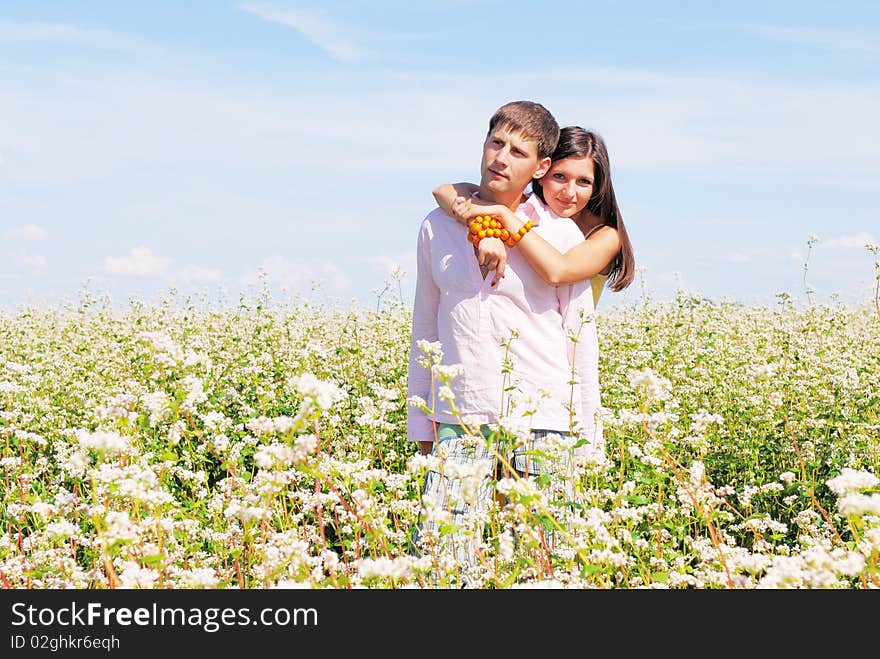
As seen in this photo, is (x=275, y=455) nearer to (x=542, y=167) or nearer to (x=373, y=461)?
(x=542, y=167)

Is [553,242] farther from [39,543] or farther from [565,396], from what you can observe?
[39,543]

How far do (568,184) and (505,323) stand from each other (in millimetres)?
841

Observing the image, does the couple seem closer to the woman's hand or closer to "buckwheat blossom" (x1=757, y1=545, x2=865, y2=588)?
the woman's hand

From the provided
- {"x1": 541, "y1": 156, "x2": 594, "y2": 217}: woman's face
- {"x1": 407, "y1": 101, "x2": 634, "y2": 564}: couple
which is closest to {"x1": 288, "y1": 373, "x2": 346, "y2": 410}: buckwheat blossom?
{"x1": 407, "y1": 101, "x2": 634, "y2": 564}: couple

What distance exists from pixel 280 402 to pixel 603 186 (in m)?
3.10

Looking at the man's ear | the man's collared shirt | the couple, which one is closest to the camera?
the couple

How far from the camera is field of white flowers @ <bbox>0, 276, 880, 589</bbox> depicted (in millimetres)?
2758

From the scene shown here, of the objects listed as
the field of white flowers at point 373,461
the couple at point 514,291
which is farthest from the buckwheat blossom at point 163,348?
the couple at point 514,291

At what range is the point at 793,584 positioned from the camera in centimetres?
221

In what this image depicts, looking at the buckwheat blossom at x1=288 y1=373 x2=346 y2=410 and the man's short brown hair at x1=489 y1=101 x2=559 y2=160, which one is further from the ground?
the man's short brown hair at x1=489 y1=101 x2=559 y2=160

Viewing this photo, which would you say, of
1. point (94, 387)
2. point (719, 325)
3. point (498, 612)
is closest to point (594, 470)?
point (498, 612)

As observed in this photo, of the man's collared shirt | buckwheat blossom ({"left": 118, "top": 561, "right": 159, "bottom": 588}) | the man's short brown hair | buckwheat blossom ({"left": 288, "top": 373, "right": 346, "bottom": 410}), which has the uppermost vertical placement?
the man's short brown hair

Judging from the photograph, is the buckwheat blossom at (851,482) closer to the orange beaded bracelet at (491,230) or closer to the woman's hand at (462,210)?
the orange beaded bracelet at (491,230)

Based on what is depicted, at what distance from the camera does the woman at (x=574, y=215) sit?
4.01m
